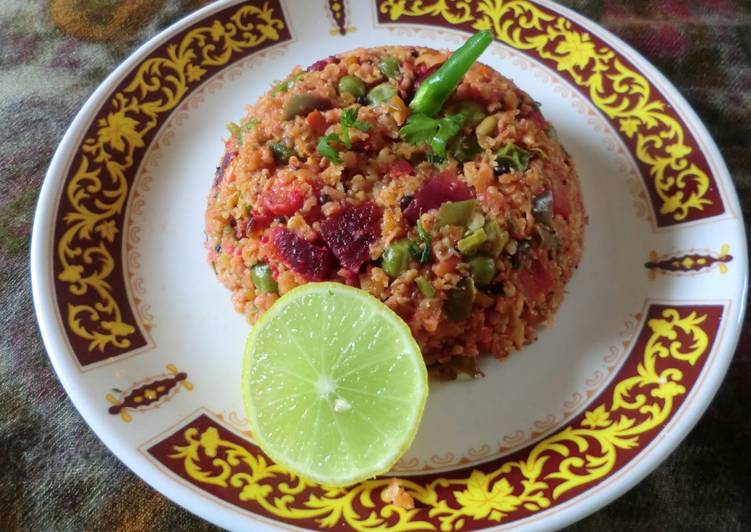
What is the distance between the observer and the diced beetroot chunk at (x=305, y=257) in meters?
2.66

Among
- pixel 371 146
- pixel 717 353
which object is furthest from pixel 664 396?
pixel 371 146

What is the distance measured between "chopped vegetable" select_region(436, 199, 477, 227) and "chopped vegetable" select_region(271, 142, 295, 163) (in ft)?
2.32

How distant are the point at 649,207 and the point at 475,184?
1018 millimetres

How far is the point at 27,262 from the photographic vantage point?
3539mm

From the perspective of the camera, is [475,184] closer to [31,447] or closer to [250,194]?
[250,194]

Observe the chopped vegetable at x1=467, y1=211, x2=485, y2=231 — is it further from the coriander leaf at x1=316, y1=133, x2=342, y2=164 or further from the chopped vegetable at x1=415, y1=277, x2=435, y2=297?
the coriander leaf at x1=316, y1=133, x2=342, y2=164

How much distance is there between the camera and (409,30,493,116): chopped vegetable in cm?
287

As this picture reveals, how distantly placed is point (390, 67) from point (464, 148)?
569 millimetres

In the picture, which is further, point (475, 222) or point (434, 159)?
point (434, 159)

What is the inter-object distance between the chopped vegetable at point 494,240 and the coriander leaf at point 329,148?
0.67 m

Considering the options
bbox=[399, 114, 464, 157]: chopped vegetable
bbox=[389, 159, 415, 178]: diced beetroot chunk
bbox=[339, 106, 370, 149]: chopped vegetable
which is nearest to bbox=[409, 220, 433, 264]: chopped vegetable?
bbox=[389, 159, 415, 178]: diced beetroot chunk

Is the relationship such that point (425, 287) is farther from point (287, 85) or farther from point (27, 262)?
point (27, 262)

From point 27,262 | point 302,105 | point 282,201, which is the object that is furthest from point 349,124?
point 27,262

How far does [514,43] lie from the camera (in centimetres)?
378
